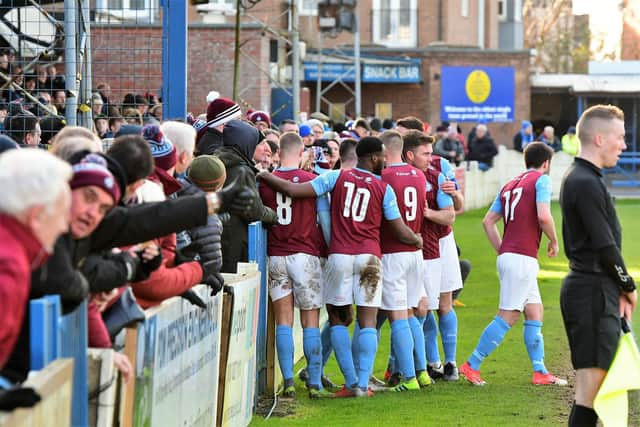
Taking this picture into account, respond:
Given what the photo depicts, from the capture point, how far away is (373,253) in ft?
34.7

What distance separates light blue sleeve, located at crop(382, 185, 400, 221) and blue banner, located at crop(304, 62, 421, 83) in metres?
33.7

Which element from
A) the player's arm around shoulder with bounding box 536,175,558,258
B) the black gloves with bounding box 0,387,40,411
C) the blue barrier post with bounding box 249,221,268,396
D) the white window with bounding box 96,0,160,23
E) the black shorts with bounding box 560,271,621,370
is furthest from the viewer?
the white window with bounding box 96,0,160,23

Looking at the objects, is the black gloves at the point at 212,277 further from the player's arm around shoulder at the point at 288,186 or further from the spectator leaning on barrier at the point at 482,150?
the spectator leaning on barrier at the point at 482,150

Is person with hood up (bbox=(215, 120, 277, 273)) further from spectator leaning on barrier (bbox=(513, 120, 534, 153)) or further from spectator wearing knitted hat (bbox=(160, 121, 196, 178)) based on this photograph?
spectator leaning on barrier (bbox=(513, 120, 534, 153))

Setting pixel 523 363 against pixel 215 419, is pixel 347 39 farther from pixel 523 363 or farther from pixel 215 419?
pixel 215 419

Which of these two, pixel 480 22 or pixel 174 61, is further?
pixel 480 22

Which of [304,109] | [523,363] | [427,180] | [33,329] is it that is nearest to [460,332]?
[523,363]

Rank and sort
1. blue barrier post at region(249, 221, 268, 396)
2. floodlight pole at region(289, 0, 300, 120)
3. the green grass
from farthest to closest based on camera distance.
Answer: floodlight pole at region(289, 0, 300, 120)
blue barrier post at region(249, 221, 268, 396)
the green grass

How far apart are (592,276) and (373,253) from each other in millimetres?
3348

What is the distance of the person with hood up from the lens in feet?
32.3

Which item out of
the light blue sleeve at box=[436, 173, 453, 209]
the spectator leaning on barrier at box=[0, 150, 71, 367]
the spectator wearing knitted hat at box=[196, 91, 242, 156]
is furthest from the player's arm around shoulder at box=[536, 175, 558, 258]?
the spectator leaning on barrier at box=[0, 150, 71, 367]

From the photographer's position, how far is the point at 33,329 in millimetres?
4504

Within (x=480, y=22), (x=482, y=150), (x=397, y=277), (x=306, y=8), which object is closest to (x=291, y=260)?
(x=397, y=277)

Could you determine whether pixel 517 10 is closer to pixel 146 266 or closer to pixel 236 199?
pixel 236 199
